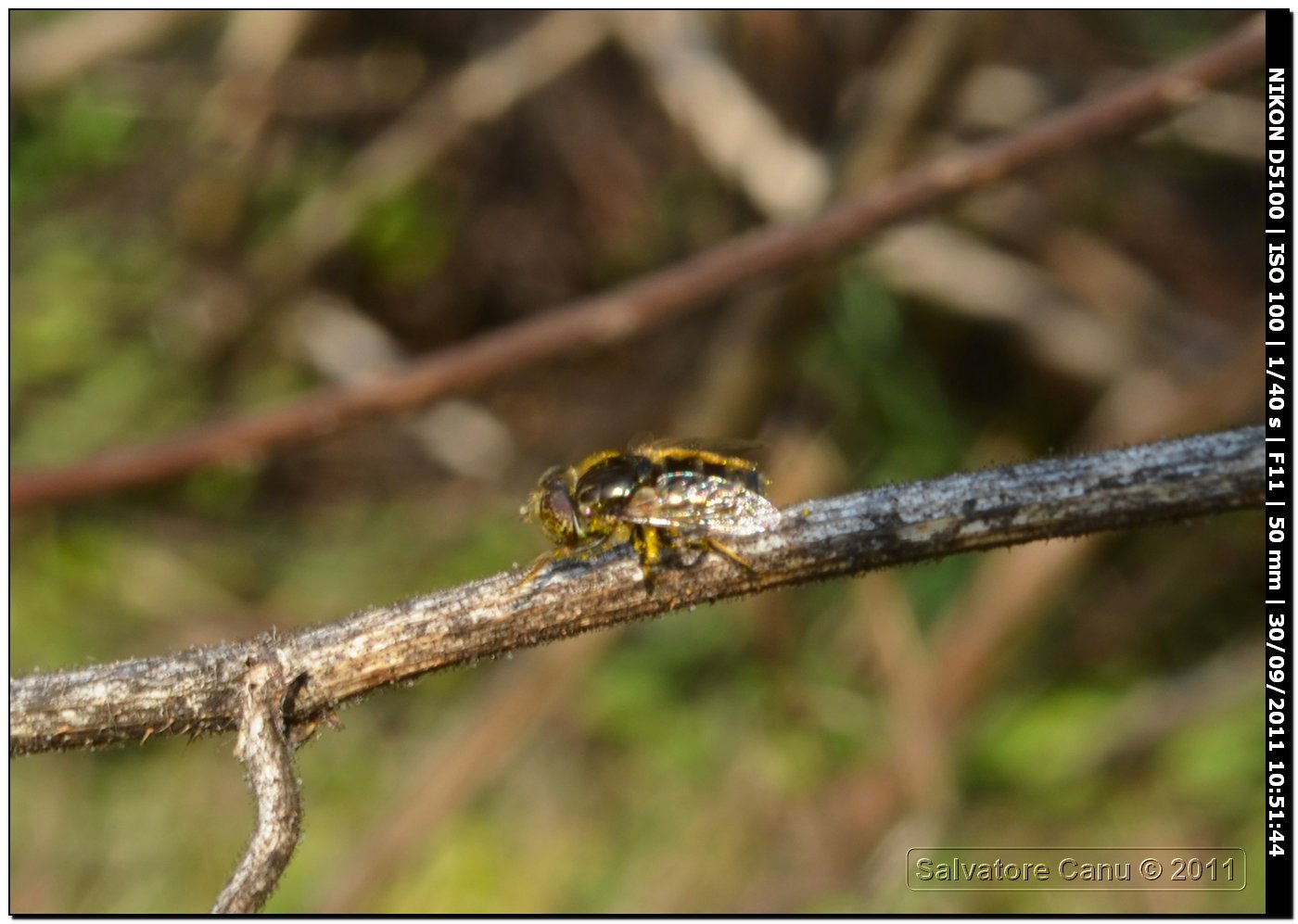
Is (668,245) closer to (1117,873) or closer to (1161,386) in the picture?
(1161,386)

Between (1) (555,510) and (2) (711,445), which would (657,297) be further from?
(1) (555,510)

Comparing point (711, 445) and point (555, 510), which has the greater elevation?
point (711, 445)

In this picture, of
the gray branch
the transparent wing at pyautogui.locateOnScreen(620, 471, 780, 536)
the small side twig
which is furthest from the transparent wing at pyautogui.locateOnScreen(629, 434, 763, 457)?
the small side twig

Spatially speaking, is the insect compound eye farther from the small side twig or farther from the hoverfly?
the small side twig

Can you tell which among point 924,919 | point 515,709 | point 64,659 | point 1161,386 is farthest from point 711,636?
point 64,659

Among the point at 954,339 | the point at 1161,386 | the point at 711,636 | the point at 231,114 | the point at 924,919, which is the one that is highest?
the point at 231,114

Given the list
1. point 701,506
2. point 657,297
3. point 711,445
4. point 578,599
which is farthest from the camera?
point 657,297

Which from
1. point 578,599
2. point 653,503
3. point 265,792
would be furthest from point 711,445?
point 265,792
